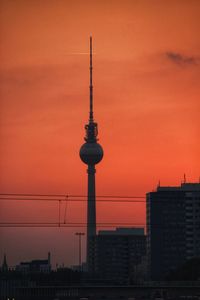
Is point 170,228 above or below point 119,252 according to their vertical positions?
below

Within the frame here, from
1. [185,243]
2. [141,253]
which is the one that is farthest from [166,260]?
[141,253]

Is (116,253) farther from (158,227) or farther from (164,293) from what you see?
(164,293)

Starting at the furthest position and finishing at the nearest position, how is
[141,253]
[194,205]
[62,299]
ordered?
[141,253]
[194,205]
[62,299]


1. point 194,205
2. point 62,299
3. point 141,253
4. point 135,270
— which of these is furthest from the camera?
point 141,253

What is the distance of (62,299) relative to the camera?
276 feet

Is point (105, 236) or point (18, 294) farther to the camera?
point (105, 236)

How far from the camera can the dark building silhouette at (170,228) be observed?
158 m

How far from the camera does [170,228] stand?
537ft

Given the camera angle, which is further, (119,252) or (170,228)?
(119,252)

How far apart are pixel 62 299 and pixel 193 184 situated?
80874mm

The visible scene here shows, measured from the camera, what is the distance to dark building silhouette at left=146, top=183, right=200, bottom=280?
518 feet

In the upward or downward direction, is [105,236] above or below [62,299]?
above

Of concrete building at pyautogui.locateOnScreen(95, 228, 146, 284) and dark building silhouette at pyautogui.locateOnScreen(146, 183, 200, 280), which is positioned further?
concrete building at pyautogui.locateOnScreen(95, 228, 146, 284)

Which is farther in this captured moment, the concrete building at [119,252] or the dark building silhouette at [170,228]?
the concrete building at [119,252]
